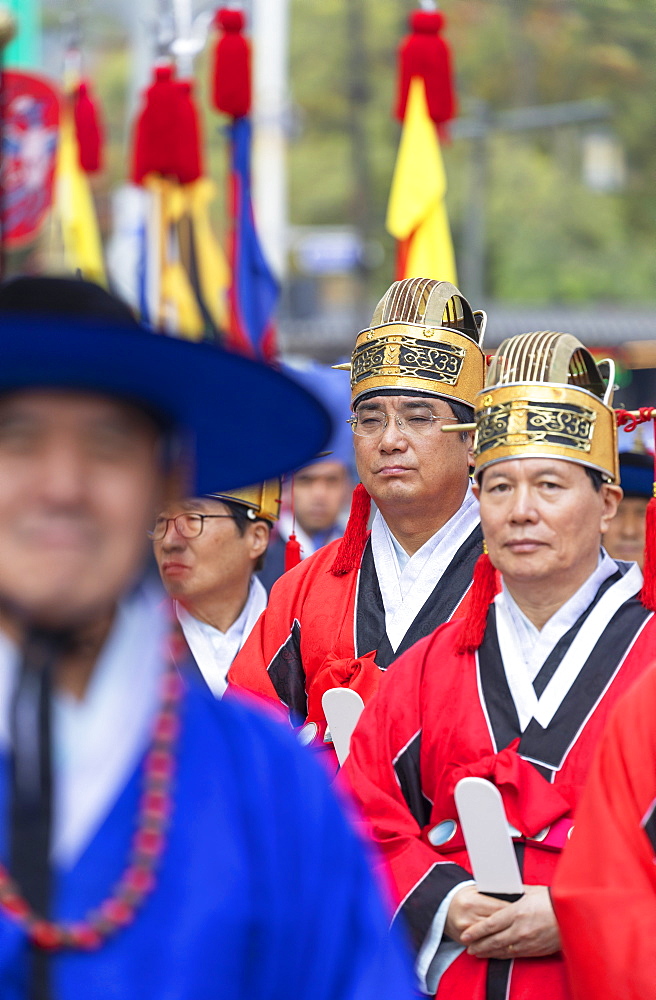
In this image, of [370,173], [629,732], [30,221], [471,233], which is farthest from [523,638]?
[370,173]

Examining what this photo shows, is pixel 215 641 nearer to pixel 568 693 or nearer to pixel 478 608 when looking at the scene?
pixel 478 608

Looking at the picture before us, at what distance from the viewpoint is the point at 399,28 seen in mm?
30672

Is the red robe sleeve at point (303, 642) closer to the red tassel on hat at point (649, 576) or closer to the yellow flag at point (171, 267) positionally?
the red tassel on hat at point (649, 576)

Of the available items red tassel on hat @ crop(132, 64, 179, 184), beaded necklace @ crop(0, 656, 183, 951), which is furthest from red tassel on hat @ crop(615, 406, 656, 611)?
red tassel on hat @ crop(132, 64, 179, 184)

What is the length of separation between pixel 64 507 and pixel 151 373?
0.17 m

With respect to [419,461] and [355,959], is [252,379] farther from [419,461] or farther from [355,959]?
[419,461]

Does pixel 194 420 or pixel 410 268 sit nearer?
pixel 194 420

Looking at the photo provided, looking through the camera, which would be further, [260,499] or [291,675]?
[260,499]

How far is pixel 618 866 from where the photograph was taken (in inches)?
95.3

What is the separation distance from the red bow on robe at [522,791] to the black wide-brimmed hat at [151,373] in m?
1.33

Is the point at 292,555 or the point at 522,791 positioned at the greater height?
the point at 292,555

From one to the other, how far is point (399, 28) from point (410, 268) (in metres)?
25.3

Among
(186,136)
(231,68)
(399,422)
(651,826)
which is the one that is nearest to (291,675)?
(399,422)

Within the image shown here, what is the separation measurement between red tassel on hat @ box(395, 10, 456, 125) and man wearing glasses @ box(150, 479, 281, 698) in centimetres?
286
